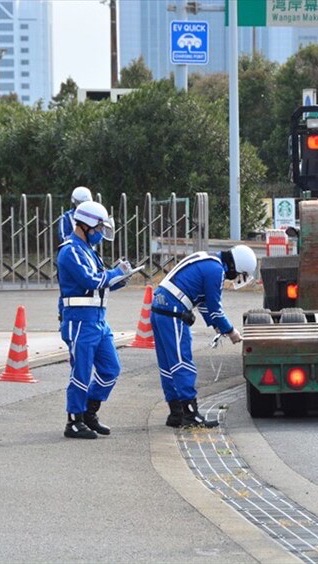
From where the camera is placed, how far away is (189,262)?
42.7 ft

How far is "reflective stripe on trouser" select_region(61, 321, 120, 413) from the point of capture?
40.2 feet

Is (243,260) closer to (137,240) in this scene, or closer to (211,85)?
(137,240)

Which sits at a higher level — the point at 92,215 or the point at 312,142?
the point at 312,142

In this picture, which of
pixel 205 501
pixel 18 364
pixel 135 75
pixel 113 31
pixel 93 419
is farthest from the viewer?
pixel 135 75

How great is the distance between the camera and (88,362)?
12266 mm

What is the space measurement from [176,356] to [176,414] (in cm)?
50

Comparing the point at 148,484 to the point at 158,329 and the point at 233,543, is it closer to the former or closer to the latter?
the point at 233,543

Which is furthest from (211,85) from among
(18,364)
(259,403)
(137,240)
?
(259,403)

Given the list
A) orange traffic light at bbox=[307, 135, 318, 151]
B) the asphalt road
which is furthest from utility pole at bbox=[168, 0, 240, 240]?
the asphalt road

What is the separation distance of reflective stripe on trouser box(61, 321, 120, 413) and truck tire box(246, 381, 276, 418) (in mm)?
1376

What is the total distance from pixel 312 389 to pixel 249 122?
57740 mm

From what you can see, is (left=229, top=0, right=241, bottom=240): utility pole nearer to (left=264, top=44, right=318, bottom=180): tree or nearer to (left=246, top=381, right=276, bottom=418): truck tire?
(left=246, top=381, right=276, bottom=418): truck tire

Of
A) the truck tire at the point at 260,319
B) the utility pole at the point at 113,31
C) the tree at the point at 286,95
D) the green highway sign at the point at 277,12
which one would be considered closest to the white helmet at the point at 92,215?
the truck tire at the point at 260,319

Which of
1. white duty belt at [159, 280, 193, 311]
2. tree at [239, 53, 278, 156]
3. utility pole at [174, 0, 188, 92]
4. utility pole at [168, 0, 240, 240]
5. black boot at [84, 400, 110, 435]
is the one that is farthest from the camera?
tree at [239, 53, 278, 156]
